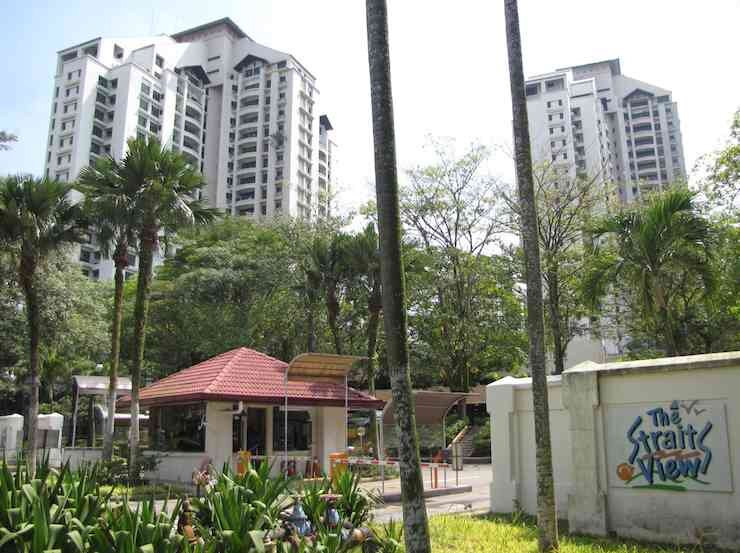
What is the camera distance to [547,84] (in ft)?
343

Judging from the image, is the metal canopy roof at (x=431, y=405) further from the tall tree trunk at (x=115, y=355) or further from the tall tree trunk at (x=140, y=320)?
the tall tree trunk at (x=115, y=355)

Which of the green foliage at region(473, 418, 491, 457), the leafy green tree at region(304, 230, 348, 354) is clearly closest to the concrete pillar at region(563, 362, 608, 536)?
the leafy green tree at region(304, 230, 348, 354)

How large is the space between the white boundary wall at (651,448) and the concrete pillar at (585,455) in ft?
0.06

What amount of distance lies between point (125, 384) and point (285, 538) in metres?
22.7

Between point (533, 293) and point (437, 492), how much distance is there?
11634mm

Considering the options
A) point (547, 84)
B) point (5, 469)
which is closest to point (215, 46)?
point (547, 84)

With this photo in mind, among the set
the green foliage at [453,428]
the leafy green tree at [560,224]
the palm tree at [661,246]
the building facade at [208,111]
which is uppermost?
the building facade at [208,111]

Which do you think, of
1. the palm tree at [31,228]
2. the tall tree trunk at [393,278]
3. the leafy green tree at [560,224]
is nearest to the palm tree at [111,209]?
the palm tree at [31,228]

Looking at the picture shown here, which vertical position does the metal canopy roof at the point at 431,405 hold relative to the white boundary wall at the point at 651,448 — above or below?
above

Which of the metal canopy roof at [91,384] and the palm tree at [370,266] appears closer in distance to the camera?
the metal canopy roof at [91,384]

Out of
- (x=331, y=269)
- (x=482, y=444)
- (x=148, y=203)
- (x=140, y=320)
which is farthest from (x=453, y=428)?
(x=148, y=203)

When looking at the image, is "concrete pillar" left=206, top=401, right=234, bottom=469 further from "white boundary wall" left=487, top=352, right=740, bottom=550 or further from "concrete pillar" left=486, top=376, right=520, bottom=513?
"white boundary wall" left=487, top=352, right=740, bottom=550

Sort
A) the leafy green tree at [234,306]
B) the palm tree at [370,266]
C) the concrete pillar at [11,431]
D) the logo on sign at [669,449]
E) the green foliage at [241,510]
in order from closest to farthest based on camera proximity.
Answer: the green foliage at [241,510] < the logo on sign at [669,449] < the palm tree at [370,266] < the concrete pillar at [11,431] < the leafy green tree at [234,306]

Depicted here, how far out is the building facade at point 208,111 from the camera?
86.1 meters
